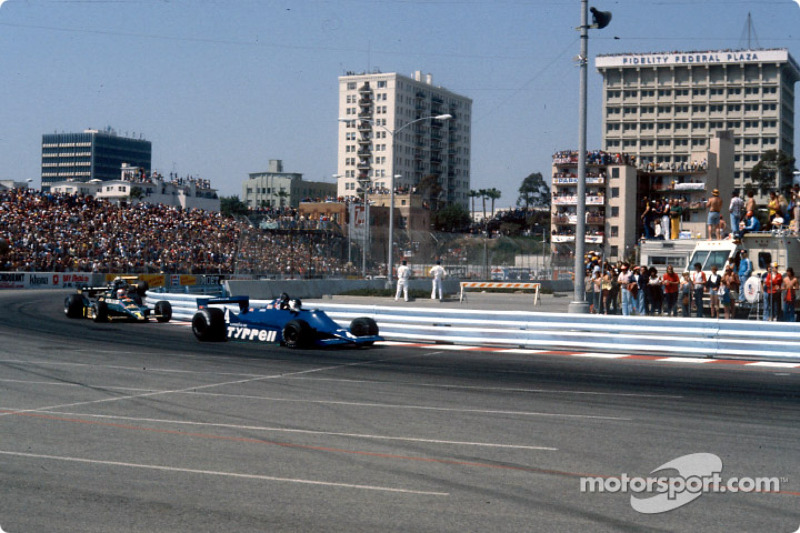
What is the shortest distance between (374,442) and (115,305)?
1563 cm

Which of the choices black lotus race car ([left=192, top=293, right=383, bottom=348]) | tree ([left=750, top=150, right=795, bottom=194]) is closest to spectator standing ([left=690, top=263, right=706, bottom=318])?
black lotus race car ([left=192, top=293, right=383, bottom=348])

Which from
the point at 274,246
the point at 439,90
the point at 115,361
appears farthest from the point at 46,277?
the point at 439,90

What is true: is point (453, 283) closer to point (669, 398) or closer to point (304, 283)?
point (304, 283)

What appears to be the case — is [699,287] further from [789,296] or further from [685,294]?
[789,296]

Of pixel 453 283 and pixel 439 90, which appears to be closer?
pixel 453 283

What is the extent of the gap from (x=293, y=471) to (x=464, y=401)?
3842mm

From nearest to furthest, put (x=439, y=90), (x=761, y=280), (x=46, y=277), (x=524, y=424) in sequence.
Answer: (x=524, y=424) < (x=761, y=280) < (x=46, y=277) < (x=439, y=90)

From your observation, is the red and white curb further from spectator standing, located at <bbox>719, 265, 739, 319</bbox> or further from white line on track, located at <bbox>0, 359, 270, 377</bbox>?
white line on track, located at <bbox>0, 359, 270, 377</bbox>

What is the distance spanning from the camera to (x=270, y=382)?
38.6 feet

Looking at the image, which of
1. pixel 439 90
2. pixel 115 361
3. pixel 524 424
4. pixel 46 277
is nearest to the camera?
pixel 524 424

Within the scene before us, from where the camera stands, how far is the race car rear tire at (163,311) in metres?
22.3

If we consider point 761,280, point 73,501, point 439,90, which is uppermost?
point 439,90

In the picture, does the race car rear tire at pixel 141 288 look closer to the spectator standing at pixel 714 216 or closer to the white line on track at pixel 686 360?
the white line on track at pixel 686 360

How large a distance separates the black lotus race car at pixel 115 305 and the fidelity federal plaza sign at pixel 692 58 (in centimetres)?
11169
